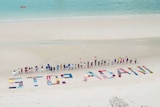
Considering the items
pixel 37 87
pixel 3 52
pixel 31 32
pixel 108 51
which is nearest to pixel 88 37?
pixel 108 51

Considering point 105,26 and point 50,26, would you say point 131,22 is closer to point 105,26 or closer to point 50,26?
point 105,26

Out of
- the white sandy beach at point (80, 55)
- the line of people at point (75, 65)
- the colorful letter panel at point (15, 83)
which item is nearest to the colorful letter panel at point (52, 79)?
the white sandy beach at point (80, 55)

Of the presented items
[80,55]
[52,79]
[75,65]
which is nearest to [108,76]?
[75,65]

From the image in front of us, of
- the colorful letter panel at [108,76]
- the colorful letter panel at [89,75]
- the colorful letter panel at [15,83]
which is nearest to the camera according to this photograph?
the colorful letter panel at [15,83]

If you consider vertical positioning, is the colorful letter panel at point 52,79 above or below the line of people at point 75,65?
below

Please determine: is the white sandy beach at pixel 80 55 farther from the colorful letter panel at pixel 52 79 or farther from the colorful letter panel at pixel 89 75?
the colorful letter panel at pixel 52 79

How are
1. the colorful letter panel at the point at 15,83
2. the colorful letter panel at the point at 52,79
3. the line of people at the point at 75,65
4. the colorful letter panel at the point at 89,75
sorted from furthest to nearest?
the line of people at the point at 75,65
the colorful letter panel at the point at 89,75
the colorful letter panel at the point at 52,79
the colorful letter panel at the point at 15,83

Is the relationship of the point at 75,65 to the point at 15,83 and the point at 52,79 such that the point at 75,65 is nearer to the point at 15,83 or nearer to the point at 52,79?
the point at 52,79

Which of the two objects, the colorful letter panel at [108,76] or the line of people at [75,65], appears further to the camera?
the line of people at [75,65]
